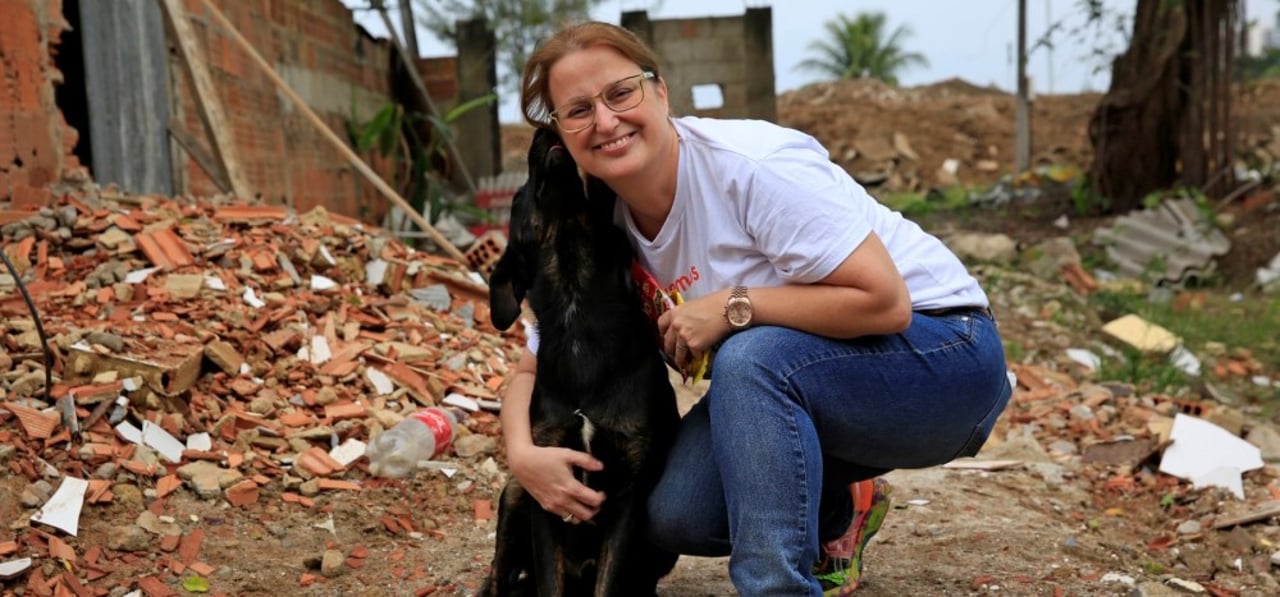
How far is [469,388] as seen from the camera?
4949mm

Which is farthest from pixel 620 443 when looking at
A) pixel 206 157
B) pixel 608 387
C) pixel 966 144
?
pixel 966 144

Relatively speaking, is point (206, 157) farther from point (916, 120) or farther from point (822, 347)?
point (916, 120)

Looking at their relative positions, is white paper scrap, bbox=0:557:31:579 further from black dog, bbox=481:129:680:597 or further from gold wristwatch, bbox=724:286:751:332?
gold wristwatch, bbox=724:286:751:332

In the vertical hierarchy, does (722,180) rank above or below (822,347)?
above

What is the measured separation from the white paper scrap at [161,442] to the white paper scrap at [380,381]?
87 cm

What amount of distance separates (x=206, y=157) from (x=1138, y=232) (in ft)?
24.6

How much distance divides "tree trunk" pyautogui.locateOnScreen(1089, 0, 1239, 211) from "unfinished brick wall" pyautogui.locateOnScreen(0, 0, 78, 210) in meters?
9.23

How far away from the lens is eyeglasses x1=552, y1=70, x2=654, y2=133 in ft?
7.91

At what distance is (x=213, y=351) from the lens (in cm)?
443

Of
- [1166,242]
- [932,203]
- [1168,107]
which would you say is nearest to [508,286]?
[1166,242]

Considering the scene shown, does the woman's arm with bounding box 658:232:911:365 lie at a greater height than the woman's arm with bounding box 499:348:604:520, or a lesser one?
greater

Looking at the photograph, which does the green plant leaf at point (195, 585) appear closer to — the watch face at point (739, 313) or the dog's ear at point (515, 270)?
the dog's ear at point (515, 270)

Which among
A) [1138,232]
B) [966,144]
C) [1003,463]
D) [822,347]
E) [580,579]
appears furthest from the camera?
[966,144]

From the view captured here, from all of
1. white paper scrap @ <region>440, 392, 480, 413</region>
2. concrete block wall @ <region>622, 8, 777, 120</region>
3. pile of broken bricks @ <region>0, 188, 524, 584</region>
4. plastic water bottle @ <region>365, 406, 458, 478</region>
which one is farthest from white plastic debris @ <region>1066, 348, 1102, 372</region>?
concrete block wall @ <region>622, 8, 777, 120</region>
